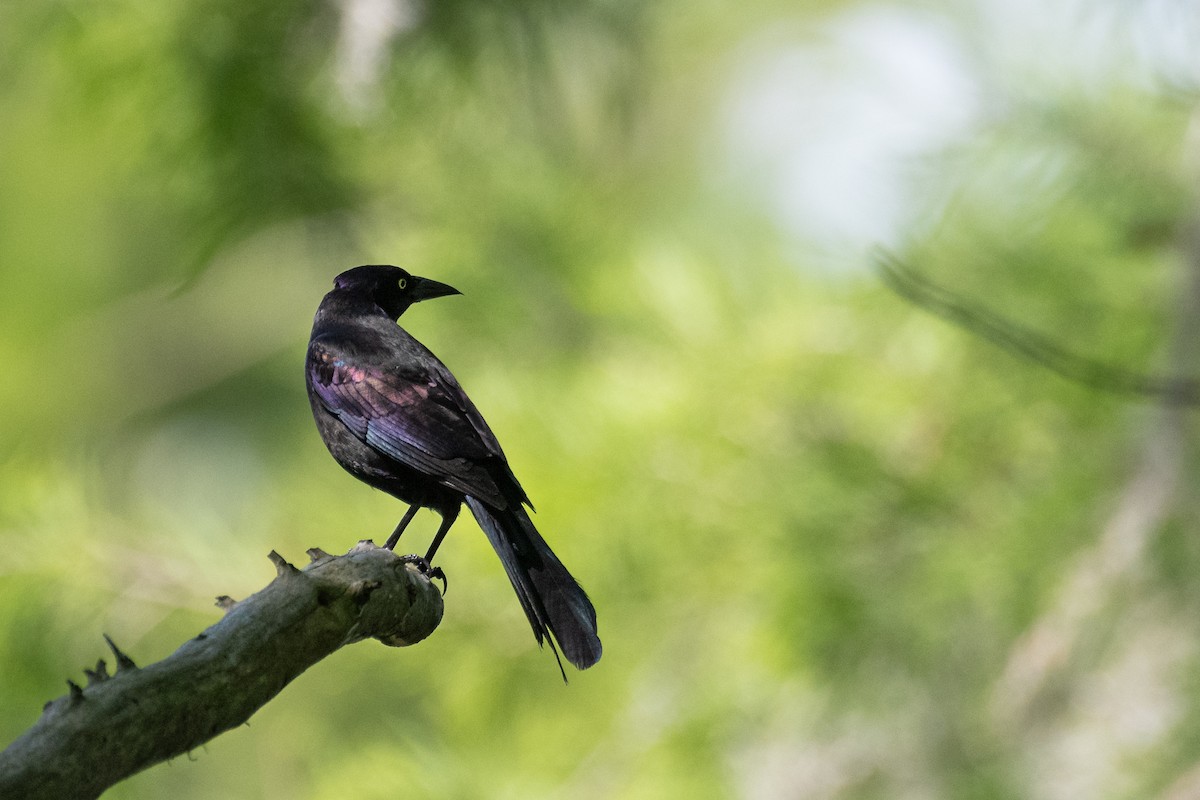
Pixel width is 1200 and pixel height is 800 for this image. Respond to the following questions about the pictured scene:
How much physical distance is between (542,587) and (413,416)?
1.51 feet

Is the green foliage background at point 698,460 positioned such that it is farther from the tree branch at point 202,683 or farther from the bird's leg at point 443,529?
the tree branch at point 202,683

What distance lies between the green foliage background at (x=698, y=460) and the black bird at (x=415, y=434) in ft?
4.37

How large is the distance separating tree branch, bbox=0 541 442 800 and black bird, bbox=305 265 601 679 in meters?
0.27

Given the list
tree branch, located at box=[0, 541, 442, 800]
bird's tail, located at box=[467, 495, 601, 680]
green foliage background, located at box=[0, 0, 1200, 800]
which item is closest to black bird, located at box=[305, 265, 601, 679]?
bird's tail, located at box=[467, 495, 601, 680]

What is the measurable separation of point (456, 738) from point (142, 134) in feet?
7.99

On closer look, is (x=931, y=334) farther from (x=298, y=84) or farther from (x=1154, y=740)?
(x=298, y=84)

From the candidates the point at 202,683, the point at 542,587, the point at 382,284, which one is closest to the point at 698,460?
the point at 382,284

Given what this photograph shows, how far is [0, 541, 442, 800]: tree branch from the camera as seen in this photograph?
128cm

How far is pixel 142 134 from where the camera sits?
483 cm

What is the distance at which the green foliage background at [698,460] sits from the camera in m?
4.17

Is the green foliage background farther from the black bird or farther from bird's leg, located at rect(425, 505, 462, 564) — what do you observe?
bird's leg, located at rect(425, 505, 462, 564)

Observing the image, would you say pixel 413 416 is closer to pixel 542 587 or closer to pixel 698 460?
pixel 542 587

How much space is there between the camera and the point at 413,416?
7.55 feet

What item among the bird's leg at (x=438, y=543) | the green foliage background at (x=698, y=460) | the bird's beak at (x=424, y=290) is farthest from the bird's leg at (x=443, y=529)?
the green foliage background at (x=698, y=460)
